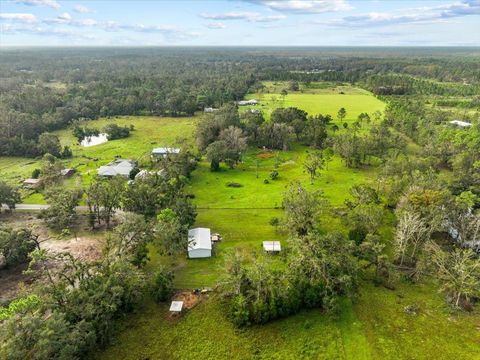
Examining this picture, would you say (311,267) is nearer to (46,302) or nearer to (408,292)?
(408,292)

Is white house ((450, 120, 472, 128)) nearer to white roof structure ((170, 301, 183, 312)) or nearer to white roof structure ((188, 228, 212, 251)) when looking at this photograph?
white roof structure ((188, 228, 212, 251))

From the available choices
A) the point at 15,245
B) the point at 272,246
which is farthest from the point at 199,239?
the point at 15,245

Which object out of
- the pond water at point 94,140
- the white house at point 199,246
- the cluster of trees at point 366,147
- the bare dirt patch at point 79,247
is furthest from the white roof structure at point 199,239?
the pond water at point 94,140

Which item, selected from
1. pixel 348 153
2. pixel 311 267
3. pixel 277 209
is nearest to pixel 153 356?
pixel 311 267

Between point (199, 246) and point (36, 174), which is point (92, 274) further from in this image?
point (36, 174)

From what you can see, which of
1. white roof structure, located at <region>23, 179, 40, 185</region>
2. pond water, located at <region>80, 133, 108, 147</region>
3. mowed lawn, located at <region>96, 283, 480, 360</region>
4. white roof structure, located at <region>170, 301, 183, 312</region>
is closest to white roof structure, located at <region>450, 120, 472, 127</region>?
mowed lawn, located at <region>96, 283, 480, 360</region>

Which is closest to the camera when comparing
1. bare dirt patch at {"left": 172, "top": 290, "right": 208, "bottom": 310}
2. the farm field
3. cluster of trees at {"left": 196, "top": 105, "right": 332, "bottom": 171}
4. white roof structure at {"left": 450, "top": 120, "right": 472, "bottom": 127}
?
the farm field
